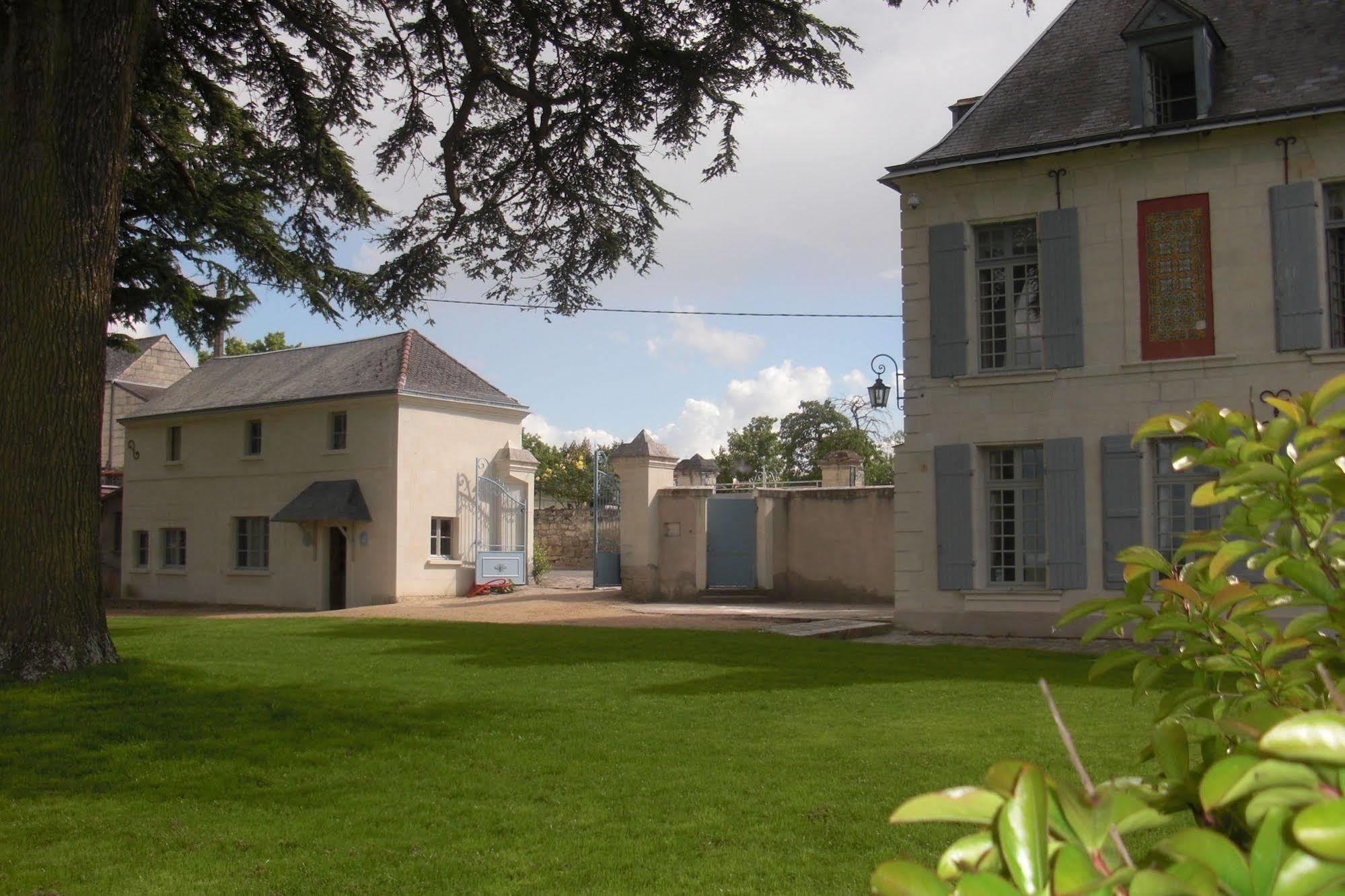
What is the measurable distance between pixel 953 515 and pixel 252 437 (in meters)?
20.2

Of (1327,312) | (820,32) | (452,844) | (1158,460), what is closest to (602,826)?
(452,844)

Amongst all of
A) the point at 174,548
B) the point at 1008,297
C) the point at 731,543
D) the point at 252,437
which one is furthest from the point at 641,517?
the point at 174,548

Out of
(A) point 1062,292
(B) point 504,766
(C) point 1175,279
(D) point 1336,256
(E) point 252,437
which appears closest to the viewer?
(B) point 504,766

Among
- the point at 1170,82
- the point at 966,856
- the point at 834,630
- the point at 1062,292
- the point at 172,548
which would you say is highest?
the point at 1170,82

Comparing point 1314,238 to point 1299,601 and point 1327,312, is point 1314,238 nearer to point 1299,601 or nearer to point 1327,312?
point 1327,312

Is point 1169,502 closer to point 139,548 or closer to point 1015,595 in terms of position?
point 1015,595

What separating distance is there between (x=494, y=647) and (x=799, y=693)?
5165mm

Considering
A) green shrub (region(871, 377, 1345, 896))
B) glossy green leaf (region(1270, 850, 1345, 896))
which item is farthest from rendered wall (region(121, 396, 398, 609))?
glossy green leaf (region(1270, 850, 1345, 896))

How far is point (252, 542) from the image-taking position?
95.7ft

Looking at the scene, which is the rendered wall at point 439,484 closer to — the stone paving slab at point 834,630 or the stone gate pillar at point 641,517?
the stone gate pillar at point 641,517

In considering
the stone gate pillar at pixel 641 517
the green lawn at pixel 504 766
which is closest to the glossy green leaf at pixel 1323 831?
the green lawn at pixel 504 766

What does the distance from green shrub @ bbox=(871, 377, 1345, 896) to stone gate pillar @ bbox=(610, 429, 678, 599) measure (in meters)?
21.7

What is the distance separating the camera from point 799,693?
9797 mm

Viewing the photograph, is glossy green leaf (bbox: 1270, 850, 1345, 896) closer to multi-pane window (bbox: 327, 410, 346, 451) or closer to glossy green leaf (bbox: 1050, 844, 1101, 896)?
glossy green leaf (bbox: 1050, 844, 1101, 896)
